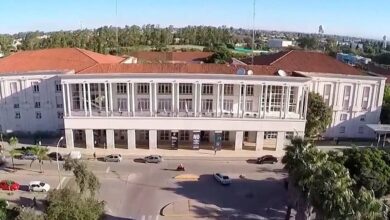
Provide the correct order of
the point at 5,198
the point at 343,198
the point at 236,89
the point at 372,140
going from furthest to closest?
the point at 372,140
the point at 236,89
the point at 5,198
the point at 343,198

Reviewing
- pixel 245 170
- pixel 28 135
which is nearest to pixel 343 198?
pixel 245 170

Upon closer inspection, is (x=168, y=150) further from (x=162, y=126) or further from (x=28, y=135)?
(x=28, y=135)

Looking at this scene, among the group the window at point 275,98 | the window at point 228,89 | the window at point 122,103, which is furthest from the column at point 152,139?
the window at point 275,98

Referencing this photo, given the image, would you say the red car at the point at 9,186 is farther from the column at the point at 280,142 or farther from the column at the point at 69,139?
the column at the point at 280,142

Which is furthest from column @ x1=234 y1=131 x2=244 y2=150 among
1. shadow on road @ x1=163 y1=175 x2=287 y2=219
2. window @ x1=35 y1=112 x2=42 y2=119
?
window @ x1=35 y1=112 x2=42 y2=119

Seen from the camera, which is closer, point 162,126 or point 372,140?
point 162,126
